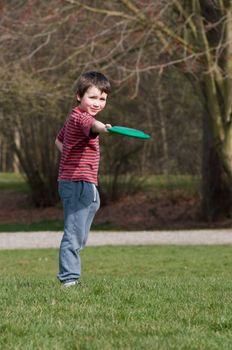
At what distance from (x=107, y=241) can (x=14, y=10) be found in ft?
19.1

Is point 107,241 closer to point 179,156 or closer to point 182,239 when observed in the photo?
point 182,239

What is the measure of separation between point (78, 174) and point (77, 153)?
0.17m

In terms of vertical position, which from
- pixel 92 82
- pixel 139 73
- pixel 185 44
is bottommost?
pixel 92 82

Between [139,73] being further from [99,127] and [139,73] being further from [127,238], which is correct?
[99,127]

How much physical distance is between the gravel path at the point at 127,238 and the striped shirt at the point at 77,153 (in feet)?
31.0

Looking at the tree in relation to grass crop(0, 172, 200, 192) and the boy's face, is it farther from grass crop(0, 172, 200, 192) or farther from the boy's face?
the boy's face

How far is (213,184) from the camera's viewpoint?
71.9 feet

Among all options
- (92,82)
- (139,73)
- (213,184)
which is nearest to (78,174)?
(92,82)

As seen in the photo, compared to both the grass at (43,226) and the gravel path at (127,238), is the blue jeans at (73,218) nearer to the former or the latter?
the gravel path at (127,238)

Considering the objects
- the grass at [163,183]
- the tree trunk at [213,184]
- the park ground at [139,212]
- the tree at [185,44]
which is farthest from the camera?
the grass at [163,183]

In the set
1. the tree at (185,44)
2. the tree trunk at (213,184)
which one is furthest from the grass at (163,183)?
the tree at (185,44)

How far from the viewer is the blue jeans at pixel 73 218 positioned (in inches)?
298

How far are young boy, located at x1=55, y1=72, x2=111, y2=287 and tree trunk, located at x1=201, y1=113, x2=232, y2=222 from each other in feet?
45.6

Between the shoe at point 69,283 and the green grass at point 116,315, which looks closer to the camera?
the green grass at point 116,315
